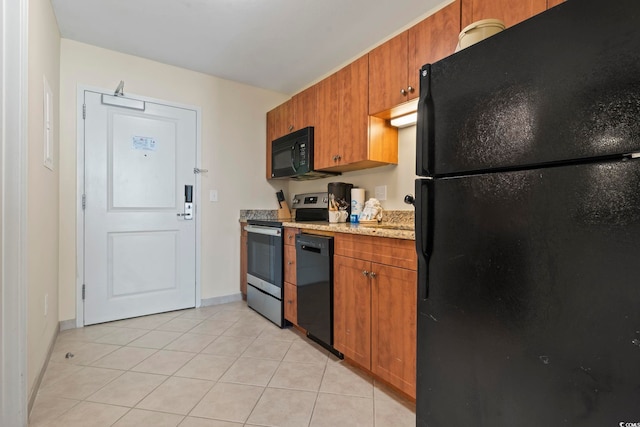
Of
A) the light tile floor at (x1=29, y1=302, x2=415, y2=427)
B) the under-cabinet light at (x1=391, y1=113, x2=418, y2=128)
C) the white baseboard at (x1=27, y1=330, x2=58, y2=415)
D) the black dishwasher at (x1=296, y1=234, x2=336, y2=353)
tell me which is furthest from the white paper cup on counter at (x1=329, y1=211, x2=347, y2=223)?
the white baseboard at (x1=27, y1=330, x2=58, y2=415)

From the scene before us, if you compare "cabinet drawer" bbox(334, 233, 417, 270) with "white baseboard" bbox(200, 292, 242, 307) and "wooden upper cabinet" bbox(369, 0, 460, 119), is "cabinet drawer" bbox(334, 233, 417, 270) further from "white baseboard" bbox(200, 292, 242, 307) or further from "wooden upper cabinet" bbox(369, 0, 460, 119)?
"white baseboard" bbox(200, 292, 242, 307)

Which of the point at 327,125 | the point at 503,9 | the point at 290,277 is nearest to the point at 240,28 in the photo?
the point at 327,125

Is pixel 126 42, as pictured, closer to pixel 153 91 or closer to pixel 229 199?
pixel 153 91

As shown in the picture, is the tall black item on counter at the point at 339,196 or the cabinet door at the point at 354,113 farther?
the tall black item on counter at the point at 339,196

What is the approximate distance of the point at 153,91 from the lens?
2.88 m

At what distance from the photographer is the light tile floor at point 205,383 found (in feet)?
4.74

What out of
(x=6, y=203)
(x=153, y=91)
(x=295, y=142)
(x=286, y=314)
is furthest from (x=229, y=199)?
(x=6, y=203)

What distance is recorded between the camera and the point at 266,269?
2.77m

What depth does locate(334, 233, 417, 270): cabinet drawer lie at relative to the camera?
4.93 ft

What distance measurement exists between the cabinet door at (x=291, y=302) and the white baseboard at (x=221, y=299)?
1.00 meters

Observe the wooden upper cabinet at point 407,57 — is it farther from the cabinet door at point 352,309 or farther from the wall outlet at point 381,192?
the cabinet door at point 352,309

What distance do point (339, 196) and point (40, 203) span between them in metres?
2.04

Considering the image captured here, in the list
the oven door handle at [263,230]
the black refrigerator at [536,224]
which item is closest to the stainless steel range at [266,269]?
the oven door handle at [263,230]

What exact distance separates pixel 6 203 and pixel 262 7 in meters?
1.87
